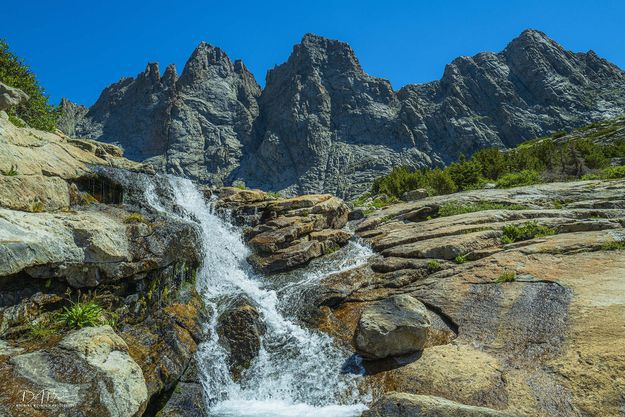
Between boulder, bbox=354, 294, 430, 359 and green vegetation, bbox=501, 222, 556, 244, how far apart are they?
10809 mm

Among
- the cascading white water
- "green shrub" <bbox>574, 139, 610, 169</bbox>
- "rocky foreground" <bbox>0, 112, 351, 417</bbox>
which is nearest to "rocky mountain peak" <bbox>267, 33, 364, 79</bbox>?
"green shrub" <bbox>574, 139, 610, 169</bbox>

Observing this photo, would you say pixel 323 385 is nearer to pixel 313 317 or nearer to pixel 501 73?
pixel 313 317

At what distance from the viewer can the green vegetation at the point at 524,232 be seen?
2128cm

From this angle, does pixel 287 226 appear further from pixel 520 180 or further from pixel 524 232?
pixel 520 180

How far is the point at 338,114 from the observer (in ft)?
506

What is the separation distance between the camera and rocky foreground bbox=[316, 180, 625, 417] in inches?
407

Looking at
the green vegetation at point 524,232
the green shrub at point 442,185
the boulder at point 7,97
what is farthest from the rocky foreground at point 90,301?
the green shrub at point 442,185

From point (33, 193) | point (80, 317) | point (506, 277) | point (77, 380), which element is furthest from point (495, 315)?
point (33, 193)

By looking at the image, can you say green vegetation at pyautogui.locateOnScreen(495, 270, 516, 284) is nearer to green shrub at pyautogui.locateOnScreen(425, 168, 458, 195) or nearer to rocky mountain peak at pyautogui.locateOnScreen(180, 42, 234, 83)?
green shrub at pyautogui.locateOnScreen(425, 168, 458, 195)

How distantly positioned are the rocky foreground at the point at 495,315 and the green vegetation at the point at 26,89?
121 ft

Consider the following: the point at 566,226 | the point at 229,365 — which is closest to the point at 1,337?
the point at 229,365

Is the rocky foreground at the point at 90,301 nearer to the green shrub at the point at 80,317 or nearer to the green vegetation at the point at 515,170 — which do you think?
the green shrub at the point at 80,317

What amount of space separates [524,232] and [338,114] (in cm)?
13878

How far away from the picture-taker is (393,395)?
33.9ft
